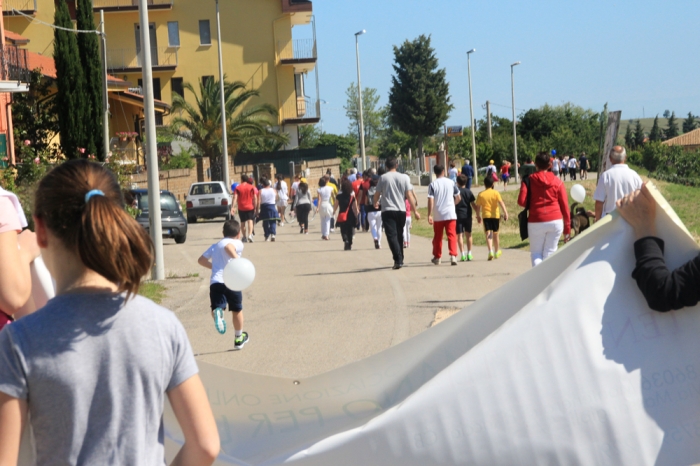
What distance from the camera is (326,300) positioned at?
13117mm

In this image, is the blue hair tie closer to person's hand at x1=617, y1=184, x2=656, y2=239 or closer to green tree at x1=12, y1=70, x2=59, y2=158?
person's hand at x1=617, y1=184, x2=656, y2=239

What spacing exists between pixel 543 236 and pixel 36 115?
28157mm

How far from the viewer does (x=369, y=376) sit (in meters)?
4.57

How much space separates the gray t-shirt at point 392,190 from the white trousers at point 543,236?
484cm

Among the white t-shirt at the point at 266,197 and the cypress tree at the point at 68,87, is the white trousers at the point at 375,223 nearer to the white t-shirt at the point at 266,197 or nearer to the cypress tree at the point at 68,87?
the white t-shirt at the point at 266,197

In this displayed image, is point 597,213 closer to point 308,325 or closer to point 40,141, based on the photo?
point 308,325

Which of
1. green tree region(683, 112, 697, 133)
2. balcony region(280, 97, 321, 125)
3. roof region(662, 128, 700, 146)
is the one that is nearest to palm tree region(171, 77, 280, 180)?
balcony region(280, 97, 321, 125)

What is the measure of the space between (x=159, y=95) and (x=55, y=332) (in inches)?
2413

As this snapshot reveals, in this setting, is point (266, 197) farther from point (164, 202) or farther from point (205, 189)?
point (205, 189)

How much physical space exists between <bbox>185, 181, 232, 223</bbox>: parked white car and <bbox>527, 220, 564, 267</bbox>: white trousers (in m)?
25.0

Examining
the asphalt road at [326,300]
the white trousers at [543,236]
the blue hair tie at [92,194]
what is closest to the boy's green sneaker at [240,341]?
the asphalt road at [326,300]

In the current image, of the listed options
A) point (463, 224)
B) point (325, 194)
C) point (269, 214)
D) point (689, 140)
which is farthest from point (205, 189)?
point (689, 140)

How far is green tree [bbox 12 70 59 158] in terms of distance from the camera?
33.0 m

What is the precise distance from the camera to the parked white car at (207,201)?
117ft
